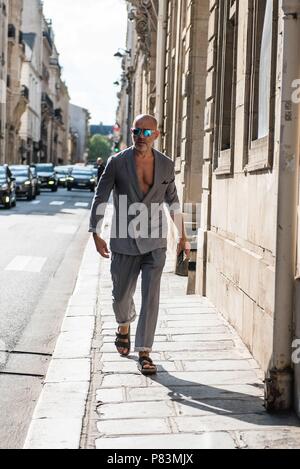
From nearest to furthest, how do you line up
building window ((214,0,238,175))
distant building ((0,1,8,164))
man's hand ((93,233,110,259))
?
man's hand ((93,233,110,259)) → building window ((214,0,238,175)) → distant building ((0,1,8,164))

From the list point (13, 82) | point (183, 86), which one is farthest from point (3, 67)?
point (183, 86)

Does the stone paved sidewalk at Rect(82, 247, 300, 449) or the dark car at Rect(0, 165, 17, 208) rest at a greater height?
the dark car at Rect(0, 165, 17, 208)

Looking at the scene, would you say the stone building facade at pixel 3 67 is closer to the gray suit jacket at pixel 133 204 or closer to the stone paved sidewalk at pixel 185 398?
the stone paved sidewalk at pixel 185 398

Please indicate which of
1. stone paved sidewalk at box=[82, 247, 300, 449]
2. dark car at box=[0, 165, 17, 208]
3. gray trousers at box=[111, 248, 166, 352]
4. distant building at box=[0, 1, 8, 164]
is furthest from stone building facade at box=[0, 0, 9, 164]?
gray trousers at box=[111, 248, 166, 352]

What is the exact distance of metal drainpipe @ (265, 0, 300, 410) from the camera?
4926 mm

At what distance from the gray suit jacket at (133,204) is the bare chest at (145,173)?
1.4 inches

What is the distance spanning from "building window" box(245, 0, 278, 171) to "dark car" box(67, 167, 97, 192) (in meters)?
44.2

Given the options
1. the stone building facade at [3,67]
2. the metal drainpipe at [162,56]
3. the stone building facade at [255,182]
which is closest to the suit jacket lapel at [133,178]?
the stone building facade at [255,182]

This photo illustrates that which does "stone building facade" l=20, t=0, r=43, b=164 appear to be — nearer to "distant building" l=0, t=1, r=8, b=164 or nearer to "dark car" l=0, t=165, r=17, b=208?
"distant building" l=0, t=1, r=8, b=164

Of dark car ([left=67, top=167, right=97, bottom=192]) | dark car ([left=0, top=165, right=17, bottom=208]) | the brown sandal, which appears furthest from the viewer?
dark car ([left=67, top=167, right=97, bottom=192])

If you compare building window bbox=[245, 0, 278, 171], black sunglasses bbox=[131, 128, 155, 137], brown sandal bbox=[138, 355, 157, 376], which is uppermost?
building window bbox=[245, 0, 278, 171]

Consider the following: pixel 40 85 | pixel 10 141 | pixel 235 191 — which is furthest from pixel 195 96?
pixel 40 85

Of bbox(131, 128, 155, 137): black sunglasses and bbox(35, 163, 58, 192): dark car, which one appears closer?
bbox(131, 128, 155, 137): black sunglasses
